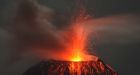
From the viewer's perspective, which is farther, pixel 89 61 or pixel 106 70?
pixel 106 70

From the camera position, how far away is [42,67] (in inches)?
2327

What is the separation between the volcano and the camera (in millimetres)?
55656

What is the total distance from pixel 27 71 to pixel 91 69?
10159mm

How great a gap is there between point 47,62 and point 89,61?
18.4 ft

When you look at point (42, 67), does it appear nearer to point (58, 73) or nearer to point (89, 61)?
point (58, 73)

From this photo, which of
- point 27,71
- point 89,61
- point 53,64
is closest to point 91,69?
point 89,61

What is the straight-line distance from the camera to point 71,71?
5659 centimetres

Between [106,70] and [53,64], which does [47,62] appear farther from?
[106,70]

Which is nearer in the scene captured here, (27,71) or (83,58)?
(83,58)

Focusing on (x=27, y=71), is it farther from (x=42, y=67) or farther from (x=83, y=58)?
(x=83, y=58)

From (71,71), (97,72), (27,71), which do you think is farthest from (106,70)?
(27,71)

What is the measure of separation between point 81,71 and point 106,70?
16.0 ft

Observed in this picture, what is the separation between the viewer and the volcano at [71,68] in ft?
183

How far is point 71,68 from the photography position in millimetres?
55844
